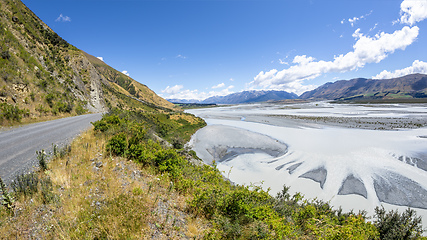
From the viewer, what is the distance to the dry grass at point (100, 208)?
11.9ft

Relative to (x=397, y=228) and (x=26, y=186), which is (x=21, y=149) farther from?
(x=397, y=228)

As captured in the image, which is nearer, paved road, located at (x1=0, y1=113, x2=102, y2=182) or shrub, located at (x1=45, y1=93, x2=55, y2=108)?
paved road, located at (x1=0, y1=113, x2=102, y2=182)

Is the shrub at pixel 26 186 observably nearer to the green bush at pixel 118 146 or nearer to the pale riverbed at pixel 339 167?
the green bush at pixel 118 146

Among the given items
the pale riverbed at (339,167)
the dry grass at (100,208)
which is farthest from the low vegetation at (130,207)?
the pale riverbed at (339,167)

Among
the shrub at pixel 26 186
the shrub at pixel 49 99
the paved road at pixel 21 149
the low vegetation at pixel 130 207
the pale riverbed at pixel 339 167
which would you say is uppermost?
the shrub at pixel 49 99

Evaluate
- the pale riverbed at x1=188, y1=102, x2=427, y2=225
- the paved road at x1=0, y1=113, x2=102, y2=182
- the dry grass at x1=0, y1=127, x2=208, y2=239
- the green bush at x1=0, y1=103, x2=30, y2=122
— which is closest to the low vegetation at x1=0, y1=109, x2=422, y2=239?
the dry grass at x1=0, y1=127, x2=208, y2=239

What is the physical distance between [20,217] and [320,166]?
2388 cm

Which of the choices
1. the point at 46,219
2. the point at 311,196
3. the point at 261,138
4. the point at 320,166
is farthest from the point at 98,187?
the point at 261,138

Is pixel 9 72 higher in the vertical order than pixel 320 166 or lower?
higher

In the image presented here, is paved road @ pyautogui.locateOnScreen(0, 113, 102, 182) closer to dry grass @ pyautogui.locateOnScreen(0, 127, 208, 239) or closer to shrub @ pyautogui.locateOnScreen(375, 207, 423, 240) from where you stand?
dry grass @ pyautogui.locateOnScreen(0, 127, 208, 239)

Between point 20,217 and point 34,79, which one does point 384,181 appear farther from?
point 34,79

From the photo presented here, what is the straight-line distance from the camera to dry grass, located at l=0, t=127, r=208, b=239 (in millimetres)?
3639

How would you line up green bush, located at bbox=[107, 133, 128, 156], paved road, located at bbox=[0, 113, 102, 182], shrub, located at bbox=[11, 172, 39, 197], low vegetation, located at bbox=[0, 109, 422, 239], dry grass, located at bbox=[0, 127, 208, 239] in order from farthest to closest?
green bush, located at bbox=[107, 133, 128, 156] → paved road, located at bbox=[0, 113, 102, 182] → shrub, located at bbox=[11, 172, 39, 197] → low vegetation, located at bbox=[0, 109, 422, 239] → dry grass, located at bbox=[0, 127, 208, 239]

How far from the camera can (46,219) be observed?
385cm
